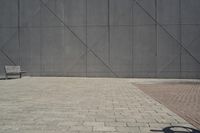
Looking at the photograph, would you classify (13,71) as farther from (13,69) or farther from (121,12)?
(121,12)

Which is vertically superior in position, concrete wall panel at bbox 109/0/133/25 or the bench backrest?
concrete wall panel at bbox 109/0/133/25

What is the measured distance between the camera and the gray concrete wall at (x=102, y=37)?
16.5 m

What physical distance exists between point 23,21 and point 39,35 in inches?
56.9

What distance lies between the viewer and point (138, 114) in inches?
243

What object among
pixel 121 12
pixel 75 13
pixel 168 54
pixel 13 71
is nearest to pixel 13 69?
pixel 13 71

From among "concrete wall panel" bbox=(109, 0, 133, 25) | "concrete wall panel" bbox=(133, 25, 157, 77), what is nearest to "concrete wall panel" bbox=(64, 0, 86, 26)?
"concrete wall panel" bbox=(109, 0, 133, 25)

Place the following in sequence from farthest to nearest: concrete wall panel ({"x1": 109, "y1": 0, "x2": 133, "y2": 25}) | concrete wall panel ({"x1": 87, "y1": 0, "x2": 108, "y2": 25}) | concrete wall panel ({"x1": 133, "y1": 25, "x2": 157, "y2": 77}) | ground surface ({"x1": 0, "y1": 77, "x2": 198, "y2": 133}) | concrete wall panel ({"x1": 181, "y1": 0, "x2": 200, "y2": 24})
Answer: concrete wall panel ({"x1": 87, "y1": 0, "x2": 108, "y2": 25}) < concrete wall panel ({"x1": 109, "y1": 0, "x2": 133, "y2": 25}) < concrete wall panel ({"x1": 133, "y1": 25, "x2": 157, "y2": 77}) < concrete wall panel ({"x1": 181, "y1": 0, "x2": 200, "y2": 24}) < ground surface ({"x1": 0, "y1": 77, "x2": 198, "y2": 133})

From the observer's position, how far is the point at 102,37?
55.7ft

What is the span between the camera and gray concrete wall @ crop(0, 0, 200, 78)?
1653 cm

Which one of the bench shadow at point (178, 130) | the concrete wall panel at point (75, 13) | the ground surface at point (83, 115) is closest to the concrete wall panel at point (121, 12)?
the concrete wall panel at point (75, 13)

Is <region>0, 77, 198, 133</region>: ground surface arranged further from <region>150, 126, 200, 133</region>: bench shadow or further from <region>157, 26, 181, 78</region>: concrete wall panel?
<region>157, 26, 181, 78</region>: concrete wall panel

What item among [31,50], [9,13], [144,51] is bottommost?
[144,51]

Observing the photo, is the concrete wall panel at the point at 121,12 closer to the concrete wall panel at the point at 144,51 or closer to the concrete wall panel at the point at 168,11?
the concrete wall panel at the point at 144,51

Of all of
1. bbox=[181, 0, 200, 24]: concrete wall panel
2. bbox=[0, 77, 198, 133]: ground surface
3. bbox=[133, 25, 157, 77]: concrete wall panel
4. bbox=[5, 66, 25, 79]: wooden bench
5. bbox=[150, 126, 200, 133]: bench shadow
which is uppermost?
bbox=[181, 0, 200, 24]: concrete wall panel
